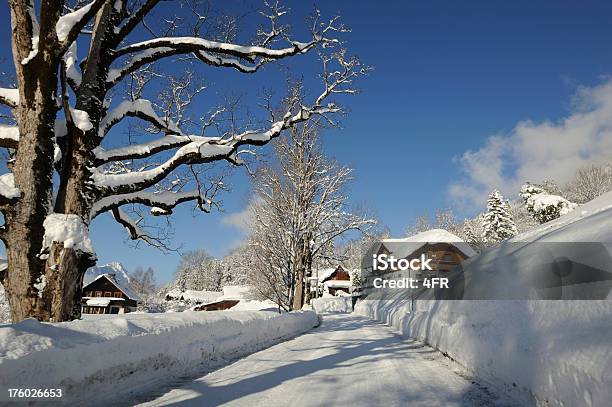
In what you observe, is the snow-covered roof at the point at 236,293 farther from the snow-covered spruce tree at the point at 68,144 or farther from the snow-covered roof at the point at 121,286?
the snow-covered spruce tree at the point at 68,144

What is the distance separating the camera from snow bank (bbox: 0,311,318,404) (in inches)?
147

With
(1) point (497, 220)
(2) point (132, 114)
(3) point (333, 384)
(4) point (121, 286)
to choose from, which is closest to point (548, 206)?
(1) point (497, 220)

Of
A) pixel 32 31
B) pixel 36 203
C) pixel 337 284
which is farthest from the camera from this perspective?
pixel 337 284

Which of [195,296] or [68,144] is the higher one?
[68,144]

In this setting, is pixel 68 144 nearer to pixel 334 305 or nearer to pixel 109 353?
pixel 109 353

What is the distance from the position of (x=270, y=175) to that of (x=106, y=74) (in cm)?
1589

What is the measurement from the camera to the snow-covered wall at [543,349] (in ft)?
11.4

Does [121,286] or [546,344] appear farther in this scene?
[121,286]

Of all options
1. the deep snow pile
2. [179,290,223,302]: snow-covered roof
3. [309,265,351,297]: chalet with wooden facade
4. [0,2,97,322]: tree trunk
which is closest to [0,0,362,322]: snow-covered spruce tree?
[0,2,97,322]: tree trunk

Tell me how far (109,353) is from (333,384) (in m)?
2.96

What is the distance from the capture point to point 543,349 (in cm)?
439

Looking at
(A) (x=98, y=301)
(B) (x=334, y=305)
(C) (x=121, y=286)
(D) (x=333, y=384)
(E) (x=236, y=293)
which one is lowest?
(B) (x=334, y=305)

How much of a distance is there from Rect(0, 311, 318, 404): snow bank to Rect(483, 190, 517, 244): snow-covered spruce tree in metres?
45.3

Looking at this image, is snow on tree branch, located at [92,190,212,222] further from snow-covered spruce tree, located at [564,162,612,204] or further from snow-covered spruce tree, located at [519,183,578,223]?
snow-covered spruce tree, located at [564,162,612,204]
